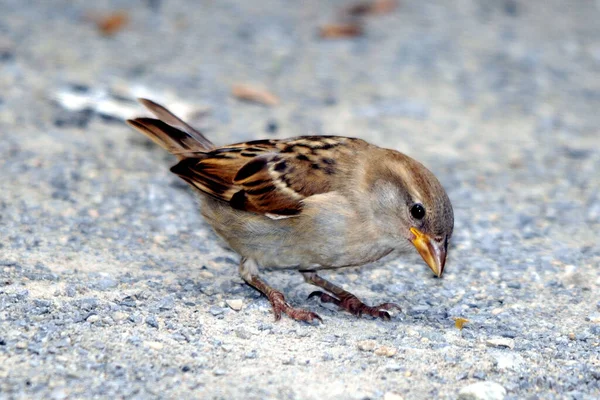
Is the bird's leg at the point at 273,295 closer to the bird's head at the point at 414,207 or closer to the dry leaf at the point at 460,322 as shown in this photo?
the bird's head at the point at 414,207

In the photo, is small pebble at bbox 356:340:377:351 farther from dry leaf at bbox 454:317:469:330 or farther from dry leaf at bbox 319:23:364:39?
dry leaf at bbox 319:23:364:39

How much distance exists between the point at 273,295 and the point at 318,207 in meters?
0.57

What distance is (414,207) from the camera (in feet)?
15.3

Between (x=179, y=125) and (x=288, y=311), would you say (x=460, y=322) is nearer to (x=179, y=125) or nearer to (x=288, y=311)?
(x=288, y=311)

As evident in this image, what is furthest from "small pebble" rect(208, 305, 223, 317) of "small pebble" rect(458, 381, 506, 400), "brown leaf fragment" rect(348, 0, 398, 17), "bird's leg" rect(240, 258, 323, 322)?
"brown leaf fragment" rect(348, 0, 398, 17)

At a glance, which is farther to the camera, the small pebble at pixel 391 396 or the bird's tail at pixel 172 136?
the bird's tail at pixel 172 136

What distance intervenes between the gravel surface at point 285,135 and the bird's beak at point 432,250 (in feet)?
1.24

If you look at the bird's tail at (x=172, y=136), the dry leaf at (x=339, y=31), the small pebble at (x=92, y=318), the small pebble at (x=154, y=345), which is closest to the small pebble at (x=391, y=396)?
the small pebble at (x=154, y=345)

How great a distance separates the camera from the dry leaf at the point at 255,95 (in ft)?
27.4

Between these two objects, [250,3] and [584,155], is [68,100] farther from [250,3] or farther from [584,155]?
[584,155]

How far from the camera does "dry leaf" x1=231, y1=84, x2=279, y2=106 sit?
329 inches

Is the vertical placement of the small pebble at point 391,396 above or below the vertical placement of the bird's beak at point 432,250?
below

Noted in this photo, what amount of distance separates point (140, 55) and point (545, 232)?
474cm

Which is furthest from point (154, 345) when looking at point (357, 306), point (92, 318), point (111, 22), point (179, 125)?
point (111, 22)
